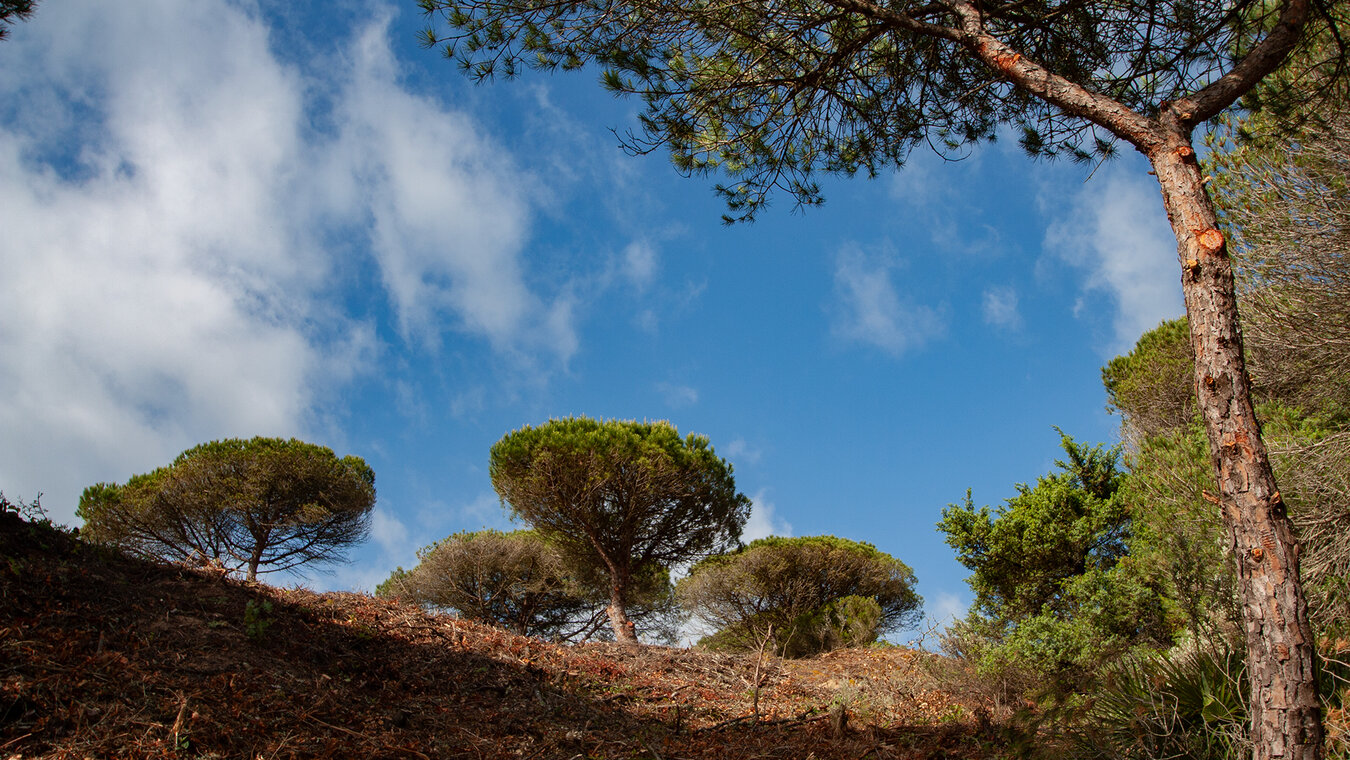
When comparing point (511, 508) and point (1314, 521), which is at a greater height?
point (511, 508)

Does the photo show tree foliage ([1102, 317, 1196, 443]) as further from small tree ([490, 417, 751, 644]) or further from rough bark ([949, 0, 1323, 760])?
rough bark ([949, 0, 1323, 760])

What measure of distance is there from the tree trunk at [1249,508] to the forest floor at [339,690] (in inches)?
92.4

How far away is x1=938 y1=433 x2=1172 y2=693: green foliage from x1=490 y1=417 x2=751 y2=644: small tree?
6686mm

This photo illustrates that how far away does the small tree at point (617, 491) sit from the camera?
51.3 feet

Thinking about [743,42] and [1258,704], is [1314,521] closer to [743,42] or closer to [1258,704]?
[1258,704]

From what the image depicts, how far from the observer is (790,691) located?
8.49 meters

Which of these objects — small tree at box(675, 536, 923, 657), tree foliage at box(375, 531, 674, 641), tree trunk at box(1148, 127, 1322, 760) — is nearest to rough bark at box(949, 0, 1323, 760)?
Answer: tree trunk at box(1148, 127, 1322, 760)

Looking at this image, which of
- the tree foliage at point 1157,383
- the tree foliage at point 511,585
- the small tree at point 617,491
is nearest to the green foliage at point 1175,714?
the tree foliage at point 1157,383

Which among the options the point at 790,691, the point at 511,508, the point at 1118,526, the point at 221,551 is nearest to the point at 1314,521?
A: the point at 1118,526

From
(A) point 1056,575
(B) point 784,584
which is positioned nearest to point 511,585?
(B) point 784,584

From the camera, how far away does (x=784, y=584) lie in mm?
18344

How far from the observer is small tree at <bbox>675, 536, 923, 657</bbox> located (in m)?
18.1

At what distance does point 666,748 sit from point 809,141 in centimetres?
565

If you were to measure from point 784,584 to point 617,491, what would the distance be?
5375 mm
